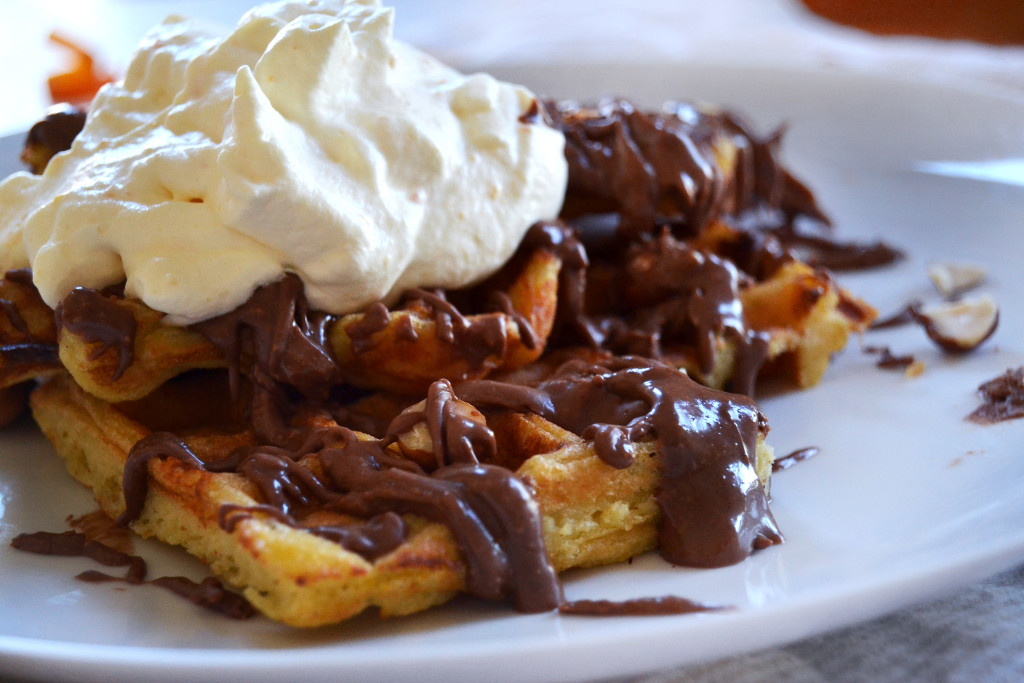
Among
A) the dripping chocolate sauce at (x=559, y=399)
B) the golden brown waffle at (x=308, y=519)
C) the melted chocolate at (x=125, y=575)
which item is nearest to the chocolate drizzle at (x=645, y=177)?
the dripping chocolate sauce at (x=559, y=399)

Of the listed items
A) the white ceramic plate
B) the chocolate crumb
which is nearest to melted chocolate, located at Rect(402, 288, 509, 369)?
the white ceramic plate

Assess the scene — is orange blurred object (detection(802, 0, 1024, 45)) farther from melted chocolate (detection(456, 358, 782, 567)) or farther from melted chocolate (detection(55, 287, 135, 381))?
melted chocolate (detection(55, 287, 135, 381))

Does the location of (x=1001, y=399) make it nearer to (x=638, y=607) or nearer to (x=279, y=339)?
(x=638, y=607)

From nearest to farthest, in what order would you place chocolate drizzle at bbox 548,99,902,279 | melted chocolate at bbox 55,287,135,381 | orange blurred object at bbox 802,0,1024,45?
1. melted chocolate at bbox 55,287,135,381
2. chocolate drizzle at bbox 548,99,902,279
3. orange blurred object at bbox 802,0,1024,45

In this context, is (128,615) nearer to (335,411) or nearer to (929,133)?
(335,411)

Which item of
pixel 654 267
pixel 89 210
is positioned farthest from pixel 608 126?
pixel 89 210

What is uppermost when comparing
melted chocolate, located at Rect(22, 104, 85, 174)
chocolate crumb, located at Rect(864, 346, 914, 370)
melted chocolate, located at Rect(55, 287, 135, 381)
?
melted chocolate, located at Rect(22, 104, 85, 174)
